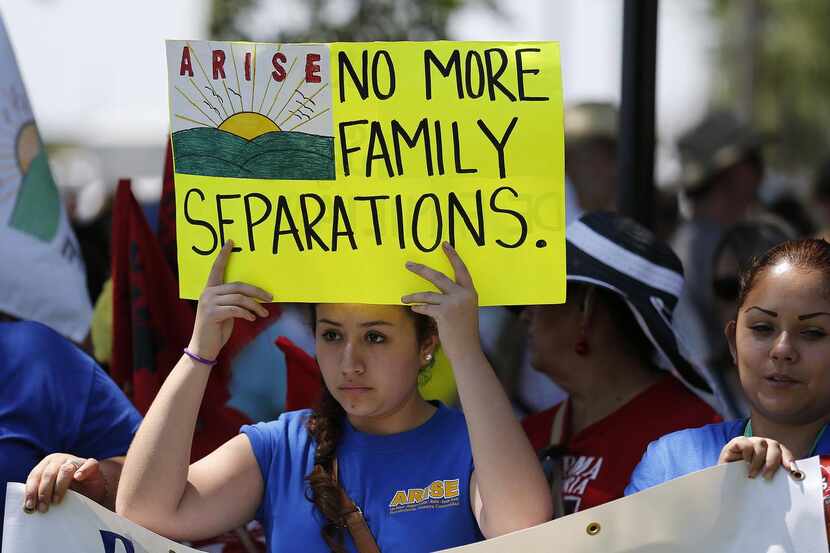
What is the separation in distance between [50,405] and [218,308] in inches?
23.1

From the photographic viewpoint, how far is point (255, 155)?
2643 mm

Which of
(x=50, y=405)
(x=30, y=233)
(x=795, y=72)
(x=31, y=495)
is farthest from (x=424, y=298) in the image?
(x=795, y=72)

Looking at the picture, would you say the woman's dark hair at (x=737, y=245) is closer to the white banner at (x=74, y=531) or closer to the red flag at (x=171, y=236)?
the red flag at (x=171, y=236)

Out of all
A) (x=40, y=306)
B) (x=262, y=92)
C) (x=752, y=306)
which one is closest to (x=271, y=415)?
(x=40, y=306)

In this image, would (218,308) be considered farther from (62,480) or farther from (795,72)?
(795,72)

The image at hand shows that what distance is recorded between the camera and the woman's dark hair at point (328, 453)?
2.59m

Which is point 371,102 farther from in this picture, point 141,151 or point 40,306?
point 141,151

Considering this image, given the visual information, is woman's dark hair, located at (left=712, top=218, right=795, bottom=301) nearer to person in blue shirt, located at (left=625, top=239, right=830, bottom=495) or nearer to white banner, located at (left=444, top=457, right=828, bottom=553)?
person in blue shirt, located at (left=625, top=239, right=830, bottom=495)

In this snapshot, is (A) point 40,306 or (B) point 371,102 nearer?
(B) point 371,102

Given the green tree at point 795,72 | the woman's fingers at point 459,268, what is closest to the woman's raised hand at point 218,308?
the woman's fingers at point 459,268

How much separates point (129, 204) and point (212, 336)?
0.96m

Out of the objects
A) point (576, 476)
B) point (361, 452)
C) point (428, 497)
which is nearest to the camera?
point (428, 497)

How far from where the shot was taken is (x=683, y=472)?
101 inches

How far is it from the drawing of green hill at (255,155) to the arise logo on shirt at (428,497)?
0.66 meters
